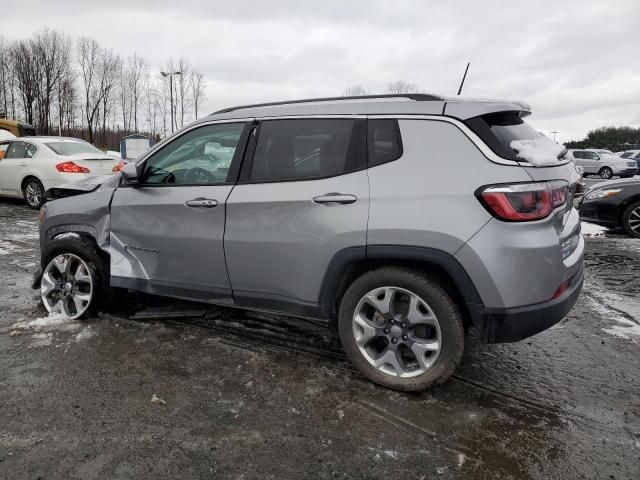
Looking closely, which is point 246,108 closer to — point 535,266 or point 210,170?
point 210,170

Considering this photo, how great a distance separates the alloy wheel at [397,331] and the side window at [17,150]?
10.7 m

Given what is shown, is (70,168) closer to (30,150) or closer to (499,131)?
(30,150)

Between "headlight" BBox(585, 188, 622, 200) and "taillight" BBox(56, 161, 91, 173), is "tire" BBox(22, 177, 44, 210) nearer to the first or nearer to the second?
"taillight" BBox(56, 161, 91, 173)

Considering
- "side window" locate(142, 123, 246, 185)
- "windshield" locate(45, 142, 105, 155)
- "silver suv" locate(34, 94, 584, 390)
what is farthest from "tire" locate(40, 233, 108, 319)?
"windshield" locate(45, 142, 105, 155)

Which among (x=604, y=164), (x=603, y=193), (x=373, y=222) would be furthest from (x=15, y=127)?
(x=604, y=164)

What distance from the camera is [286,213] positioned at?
3.25 metres

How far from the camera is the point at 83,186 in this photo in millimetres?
4395

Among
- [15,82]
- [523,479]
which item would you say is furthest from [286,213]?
[15,82]

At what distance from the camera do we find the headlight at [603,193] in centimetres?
852

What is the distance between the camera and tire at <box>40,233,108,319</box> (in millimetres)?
4160

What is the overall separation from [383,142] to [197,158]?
1.51 meters

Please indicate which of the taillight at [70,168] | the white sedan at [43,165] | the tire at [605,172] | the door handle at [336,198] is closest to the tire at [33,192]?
the white sedan at [43,165]

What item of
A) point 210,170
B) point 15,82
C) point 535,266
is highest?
point 15,82

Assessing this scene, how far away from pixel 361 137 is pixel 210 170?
1213mm
